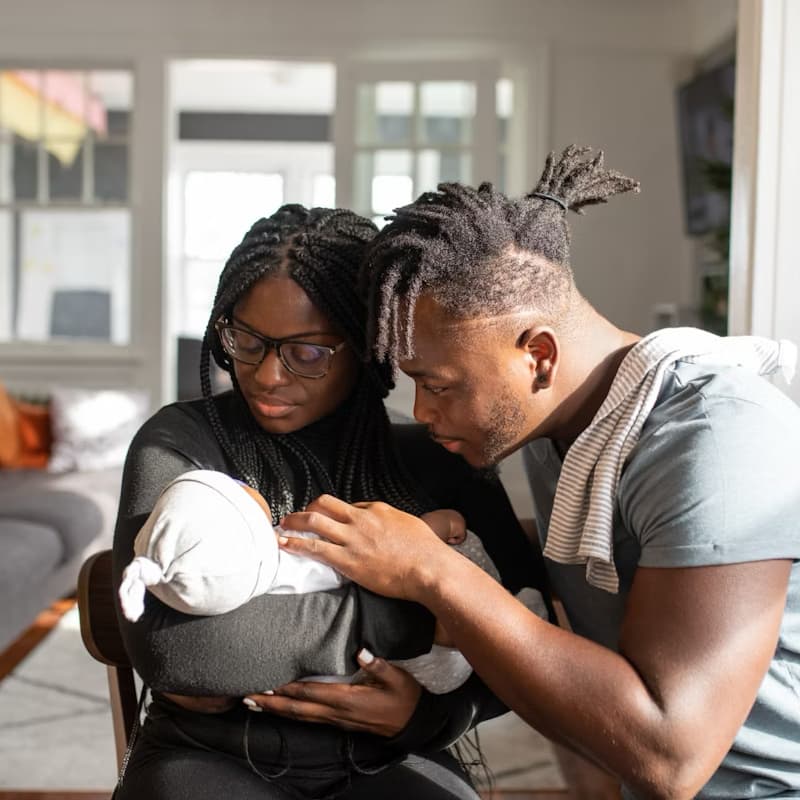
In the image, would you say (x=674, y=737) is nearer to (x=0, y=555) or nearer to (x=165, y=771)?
(x=165, y=771)

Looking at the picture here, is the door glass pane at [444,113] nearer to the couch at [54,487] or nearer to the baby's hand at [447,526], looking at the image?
the couch at [54,487]

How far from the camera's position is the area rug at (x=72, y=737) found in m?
2.85

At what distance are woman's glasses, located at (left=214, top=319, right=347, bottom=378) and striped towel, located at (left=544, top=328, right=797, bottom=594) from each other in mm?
350

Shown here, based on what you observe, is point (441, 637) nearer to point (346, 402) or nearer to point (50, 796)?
point (346, 402)

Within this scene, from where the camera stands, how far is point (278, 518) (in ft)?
4.53

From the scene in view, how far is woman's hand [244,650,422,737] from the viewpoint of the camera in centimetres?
A: 123

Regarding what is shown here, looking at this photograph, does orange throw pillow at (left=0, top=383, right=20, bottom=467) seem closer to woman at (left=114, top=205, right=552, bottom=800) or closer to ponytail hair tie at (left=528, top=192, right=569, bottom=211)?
woman at (left=114, top=205, right=552, bottom=800)

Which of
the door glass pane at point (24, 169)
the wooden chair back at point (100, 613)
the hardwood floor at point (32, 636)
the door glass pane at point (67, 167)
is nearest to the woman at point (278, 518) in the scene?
the wooden chair back at point (100, 613)

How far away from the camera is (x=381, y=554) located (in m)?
1.15

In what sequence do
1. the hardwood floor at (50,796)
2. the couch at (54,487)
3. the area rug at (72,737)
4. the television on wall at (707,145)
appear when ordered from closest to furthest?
the hardwood floor at (50,796)
the area rug at (72,737)
the couch at (54,487)
the television on wall at (707,145)

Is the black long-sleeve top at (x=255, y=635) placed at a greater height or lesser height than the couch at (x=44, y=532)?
greater

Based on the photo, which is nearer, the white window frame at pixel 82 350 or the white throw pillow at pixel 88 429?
the white throw pillow at pixel 88 429

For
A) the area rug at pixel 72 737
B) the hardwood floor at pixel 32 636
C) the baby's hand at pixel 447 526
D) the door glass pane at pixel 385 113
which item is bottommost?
the hardwood floor at pixel 32 636

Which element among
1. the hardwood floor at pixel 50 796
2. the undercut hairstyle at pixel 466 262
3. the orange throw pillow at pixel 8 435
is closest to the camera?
the undercut hairstyle at pixel 466 262
